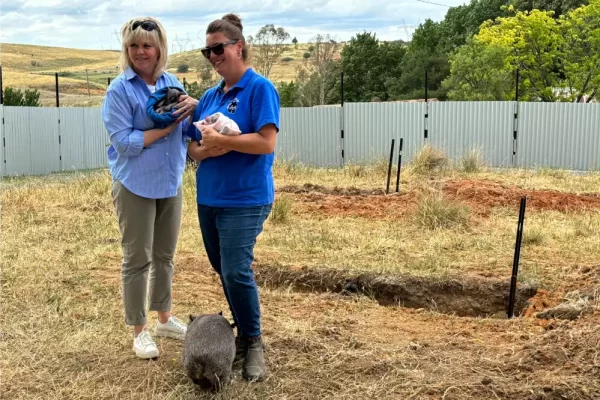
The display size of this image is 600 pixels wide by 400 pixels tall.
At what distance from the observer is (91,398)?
319 cm

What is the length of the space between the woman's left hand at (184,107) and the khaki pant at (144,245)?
0.45 meters

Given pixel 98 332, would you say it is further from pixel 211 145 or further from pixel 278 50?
pixel 278 50

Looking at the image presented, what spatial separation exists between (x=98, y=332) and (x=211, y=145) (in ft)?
5.57

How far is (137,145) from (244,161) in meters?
0.57

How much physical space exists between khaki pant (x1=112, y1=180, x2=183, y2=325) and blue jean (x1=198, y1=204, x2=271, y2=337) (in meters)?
0.33

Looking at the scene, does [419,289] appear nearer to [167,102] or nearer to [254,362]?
[254,362]

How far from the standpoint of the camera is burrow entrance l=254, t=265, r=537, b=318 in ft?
17.7

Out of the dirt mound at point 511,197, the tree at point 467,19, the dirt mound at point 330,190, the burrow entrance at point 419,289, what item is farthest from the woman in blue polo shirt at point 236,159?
the tree at point 467,19

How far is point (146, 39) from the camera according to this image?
129 inches

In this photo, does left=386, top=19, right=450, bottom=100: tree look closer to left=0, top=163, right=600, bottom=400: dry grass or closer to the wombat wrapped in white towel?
left=0, top=163, right=600, bottom=400: dry grass

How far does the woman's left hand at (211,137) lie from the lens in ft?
9.74

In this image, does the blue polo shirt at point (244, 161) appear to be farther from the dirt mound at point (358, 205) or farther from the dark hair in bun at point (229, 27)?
the dirt mound at point (358, 205)

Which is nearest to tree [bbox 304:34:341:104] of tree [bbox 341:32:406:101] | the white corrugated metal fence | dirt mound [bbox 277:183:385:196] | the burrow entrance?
tree [bbox 341:32:406:101]

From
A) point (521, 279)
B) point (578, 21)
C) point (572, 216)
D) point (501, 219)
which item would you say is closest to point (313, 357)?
point (521, 279)
